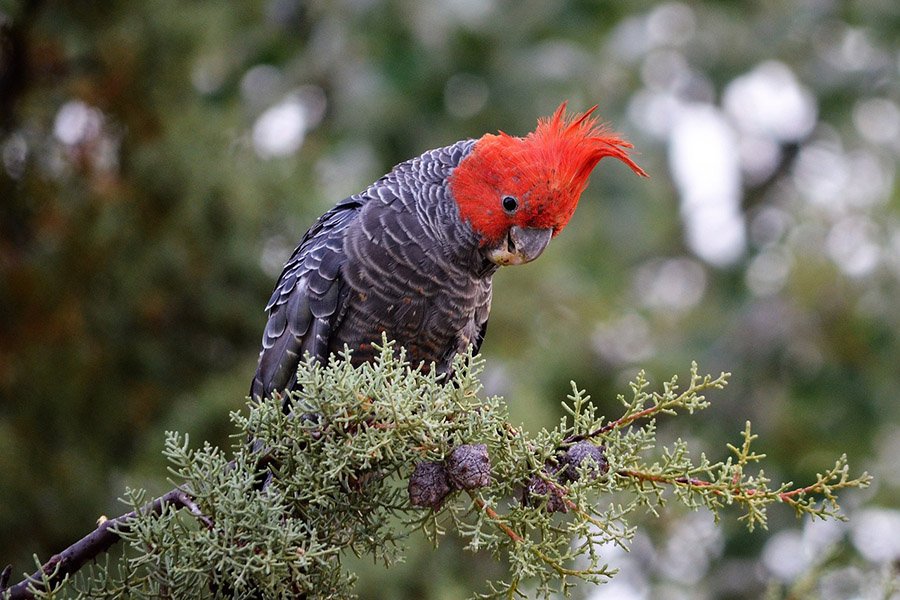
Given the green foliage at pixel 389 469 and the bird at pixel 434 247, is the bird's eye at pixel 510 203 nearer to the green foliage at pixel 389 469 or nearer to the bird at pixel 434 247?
the bird at pixel 434 247

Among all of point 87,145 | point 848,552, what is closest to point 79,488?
point 87,145

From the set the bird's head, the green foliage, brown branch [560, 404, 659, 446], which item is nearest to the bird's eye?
the bird's head

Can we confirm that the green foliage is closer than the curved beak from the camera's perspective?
Yes

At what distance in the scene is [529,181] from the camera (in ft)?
13.9

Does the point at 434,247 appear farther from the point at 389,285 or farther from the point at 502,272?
the point at 502,272

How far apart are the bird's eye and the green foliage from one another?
1426mm

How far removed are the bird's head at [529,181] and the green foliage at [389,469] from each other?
1.42m

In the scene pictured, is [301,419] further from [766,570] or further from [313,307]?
[766,570]

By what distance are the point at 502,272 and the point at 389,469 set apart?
5.58 metres

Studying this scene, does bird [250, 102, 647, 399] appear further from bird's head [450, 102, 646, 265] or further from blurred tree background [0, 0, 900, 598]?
blurred tree background [0, 0, 900, 598]

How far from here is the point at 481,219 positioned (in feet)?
14.5

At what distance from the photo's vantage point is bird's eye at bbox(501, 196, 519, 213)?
170 inches

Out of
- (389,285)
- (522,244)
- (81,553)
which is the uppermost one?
(522,244)

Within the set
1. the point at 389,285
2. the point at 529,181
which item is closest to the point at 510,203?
the point at 529,181
